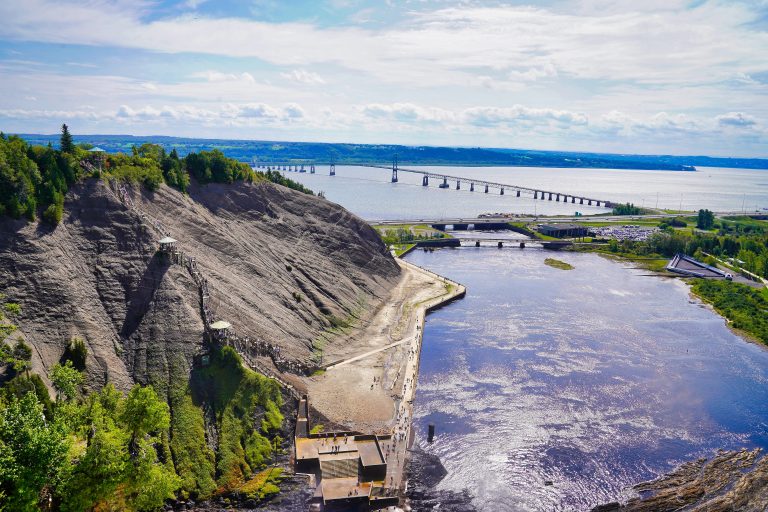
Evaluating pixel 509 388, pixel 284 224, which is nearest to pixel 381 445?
pixel 509 388

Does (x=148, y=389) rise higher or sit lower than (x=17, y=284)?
lower

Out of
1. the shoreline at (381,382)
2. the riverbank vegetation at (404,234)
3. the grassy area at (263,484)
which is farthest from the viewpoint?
the riverbank vegetation at (404,234)

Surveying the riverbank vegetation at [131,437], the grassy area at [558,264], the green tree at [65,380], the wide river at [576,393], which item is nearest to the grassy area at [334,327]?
the wide river at [576,393]

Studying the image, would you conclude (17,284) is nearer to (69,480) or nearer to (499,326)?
(69,480)

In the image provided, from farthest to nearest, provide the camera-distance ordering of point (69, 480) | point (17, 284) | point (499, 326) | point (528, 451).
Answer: point (499, 326), point (528, 451), point (17, 284), point (69, 480)

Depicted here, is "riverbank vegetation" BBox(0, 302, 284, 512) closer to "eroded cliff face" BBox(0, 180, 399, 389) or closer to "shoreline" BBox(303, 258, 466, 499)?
"eroded cliff face" BBox(0, 180, 399, 389)

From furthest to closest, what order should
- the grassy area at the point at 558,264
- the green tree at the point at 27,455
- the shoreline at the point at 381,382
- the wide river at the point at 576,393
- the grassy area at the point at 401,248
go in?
the grassy area at the point at 401,248
the grassy area at the point at 558,264
the shoreline at the point at 381,382
the wide river at the point at 576,393
the green tree at the point at 27,455

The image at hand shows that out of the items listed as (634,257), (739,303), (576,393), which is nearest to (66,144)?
(576,393)

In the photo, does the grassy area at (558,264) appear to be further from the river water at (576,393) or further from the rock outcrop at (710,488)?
the rock outcrop at (710,488)
